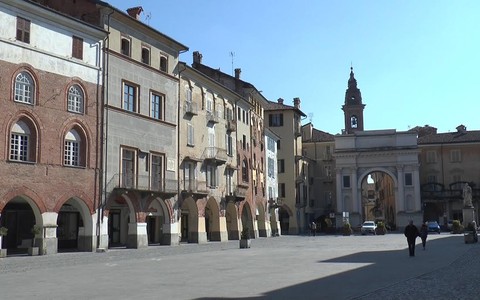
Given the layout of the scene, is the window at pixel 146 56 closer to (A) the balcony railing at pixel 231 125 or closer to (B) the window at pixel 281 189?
(A) the balcony railing at pixel 231 125

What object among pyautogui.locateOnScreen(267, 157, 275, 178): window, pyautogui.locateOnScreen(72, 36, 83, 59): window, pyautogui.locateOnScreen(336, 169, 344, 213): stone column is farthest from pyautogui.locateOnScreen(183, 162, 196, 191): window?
pyautogui.locateOnScreen(336, 169, 344, 213): stone column

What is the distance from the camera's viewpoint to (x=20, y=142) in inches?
1182

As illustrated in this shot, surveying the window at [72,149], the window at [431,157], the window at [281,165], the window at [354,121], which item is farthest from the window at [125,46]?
the window at [354,121]

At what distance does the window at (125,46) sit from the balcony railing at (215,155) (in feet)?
39.7

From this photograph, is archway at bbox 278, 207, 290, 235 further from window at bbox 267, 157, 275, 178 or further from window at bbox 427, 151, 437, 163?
window at bbox 427, 151, 437, 163

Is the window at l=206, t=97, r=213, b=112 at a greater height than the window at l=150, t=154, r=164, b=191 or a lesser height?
greater

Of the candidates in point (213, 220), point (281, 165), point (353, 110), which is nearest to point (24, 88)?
point (213, 220)

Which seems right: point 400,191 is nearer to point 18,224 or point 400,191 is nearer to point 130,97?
point 130,97

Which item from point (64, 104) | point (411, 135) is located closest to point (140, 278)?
point (64, 104)

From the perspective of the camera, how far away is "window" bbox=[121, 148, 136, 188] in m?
36.2

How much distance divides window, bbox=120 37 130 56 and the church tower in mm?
63736

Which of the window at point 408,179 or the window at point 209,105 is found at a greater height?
the window at point 209,105

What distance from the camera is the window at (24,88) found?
2986 cm

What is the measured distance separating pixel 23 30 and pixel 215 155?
828 inches
